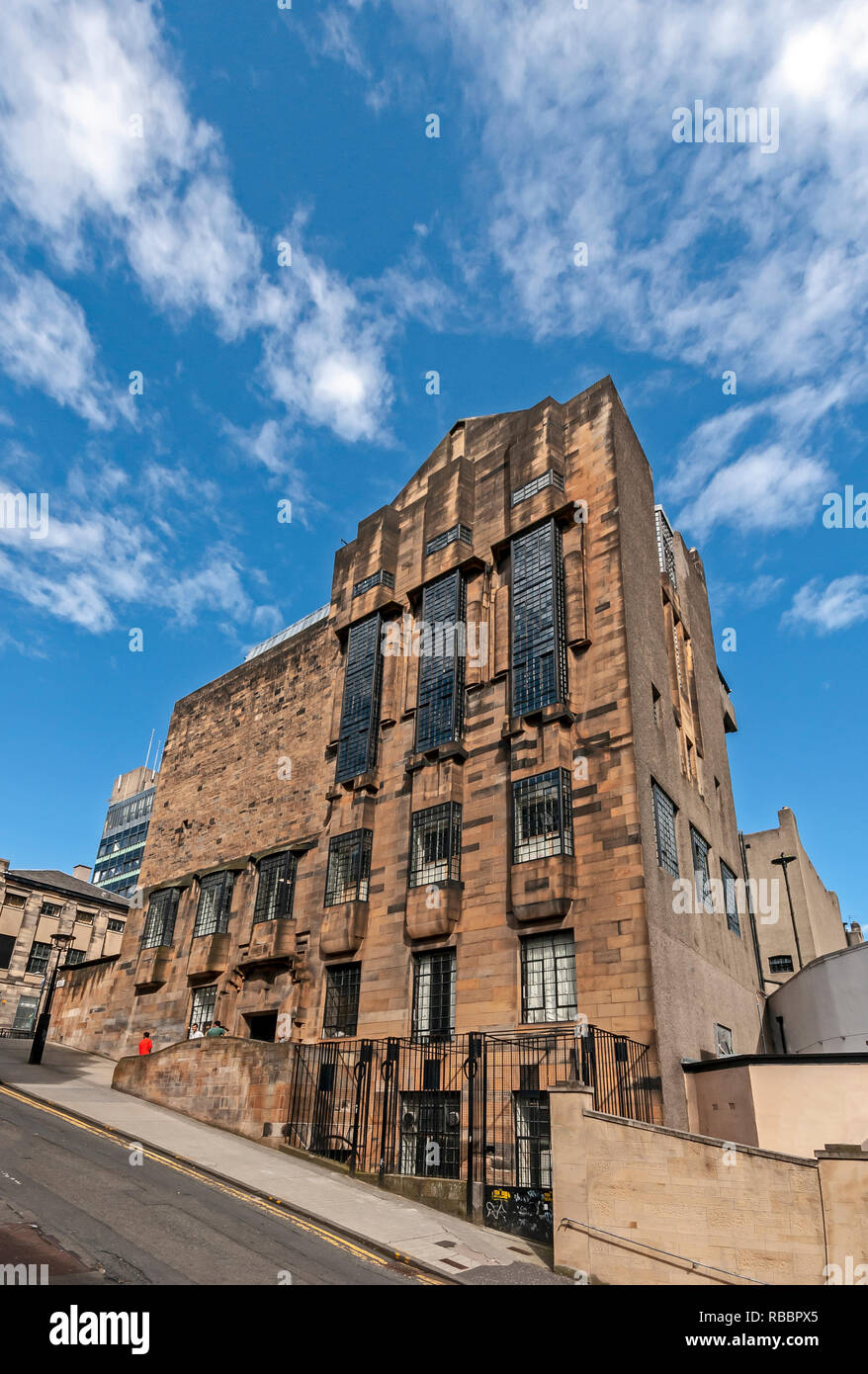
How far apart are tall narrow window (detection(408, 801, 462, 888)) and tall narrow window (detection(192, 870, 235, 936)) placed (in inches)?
405

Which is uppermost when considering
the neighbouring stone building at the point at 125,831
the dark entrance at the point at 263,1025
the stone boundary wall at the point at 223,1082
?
the neighbouring stone building at the point at 125,831

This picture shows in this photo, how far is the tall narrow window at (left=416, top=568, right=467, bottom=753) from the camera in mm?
24734

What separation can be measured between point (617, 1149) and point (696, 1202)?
1350 millimetres

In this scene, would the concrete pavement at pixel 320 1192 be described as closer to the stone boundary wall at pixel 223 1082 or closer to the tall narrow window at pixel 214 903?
the stone boundary wall at pixel 223 1082

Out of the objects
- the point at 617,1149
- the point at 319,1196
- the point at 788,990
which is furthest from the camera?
Result: the point at 788,990

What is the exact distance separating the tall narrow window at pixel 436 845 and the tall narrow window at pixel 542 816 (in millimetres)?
2018

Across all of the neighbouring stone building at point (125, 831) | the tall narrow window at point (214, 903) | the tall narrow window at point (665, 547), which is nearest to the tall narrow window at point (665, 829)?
the tall narrow window at point (665, 547)

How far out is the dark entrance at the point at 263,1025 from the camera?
2600 cm

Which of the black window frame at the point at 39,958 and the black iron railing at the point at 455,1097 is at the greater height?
the black window frame at the point at 39,958

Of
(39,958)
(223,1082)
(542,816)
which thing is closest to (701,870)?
(542,816)

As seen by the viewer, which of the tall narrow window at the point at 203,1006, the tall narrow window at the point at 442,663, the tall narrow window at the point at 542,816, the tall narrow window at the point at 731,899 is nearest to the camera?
the tall narrow window at the point at 542,816
